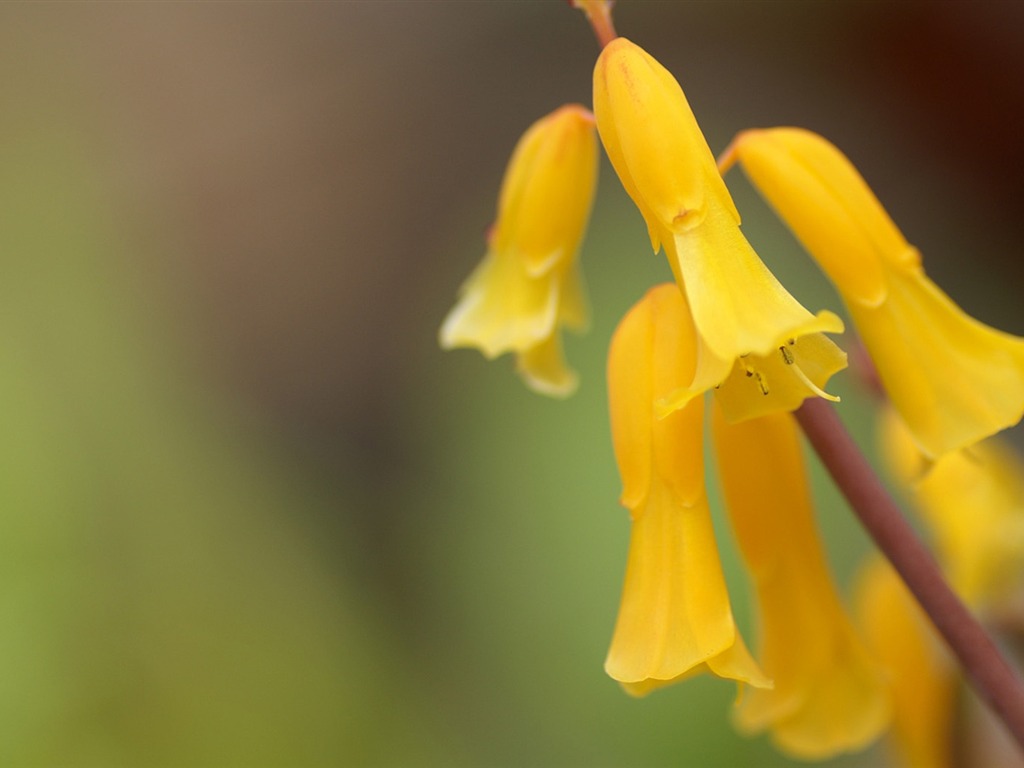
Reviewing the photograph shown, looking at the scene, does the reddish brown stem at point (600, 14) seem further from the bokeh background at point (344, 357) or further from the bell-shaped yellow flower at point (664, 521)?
the bokeh background at point (344, 357)

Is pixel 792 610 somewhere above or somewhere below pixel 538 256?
below

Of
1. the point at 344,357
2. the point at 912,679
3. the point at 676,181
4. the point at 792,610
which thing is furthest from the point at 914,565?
the point at 344,357

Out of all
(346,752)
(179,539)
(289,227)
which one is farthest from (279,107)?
(346,752)

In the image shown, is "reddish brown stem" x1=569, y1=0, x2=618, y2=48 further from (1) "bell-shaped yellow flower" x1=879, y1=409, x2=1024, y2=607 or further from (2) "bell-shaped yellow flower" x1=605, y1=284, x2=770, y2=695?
(1) "bell-shaped yellow flower" x1=879, y1=409, x2=1024, y2=607

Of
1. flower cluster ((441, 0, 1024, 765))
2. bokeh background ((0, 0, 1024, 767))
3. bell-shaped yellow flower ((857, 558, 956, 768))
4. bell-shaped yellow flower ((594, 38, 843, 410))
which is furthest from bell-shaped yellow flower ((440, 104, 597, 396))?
bokeh background ((0, 0, 1024, 767))

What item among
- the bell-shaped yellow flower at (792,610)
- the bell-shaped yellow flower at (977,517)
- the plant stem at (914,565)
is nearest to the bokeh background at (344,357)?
the bell-shaped yellow flower at (977,517)

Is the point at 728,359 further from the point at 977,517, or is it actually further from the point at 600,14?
the point at 977,517

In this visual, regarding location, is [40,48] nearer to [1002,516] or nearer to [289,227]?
[289,227]
